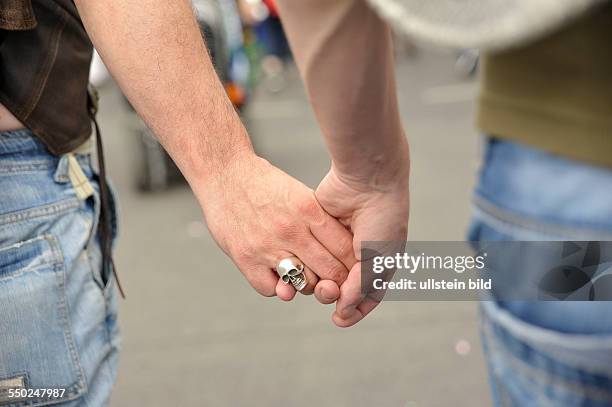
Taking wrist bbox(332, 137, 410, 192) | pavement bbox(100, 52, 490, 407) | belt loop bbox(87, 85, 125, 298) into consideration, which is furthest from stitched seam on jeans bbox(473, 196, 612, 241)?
pavement bbox(100, 52, 490, 407)

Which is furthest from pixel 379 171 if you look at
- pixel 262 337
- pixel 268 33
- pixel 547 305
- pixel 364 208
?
pixel 268 33

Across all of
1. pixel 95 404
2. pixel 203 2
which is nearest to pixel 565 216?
pixel 95 404

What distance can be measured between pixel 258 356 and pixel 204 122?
2124 mm

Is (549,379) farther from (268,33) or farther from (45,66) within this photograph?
(268,33)

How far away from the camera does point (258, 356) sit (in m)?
3.36

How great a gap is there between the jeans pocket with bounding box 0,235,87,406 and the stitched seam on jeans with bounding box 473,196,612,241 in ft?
2.53

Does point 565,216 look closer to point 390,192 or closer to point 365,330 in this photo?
point 390,192

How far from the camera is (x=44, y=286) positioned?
1.34m

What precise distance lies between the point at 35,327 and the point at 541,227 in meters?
0.87

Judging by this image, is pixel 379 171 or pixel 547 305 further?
pixel 379 171

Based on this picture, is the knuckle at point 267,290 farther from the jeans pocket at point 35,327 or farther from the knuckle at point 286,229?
the jeans pocket at point 35,327

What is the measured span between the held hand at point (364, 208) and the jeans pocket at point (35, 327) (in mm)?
447

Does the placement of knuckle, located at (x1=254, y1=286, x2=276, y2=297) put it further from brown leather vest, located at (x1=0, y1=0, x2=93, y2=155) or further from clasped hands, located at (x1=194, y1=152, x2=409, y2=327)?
brown leather vest, located at (x1=0, y1=0, x2=93, y2=155)

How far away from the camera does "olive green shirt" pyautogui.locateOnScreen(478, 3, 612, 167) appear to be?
779 mm
